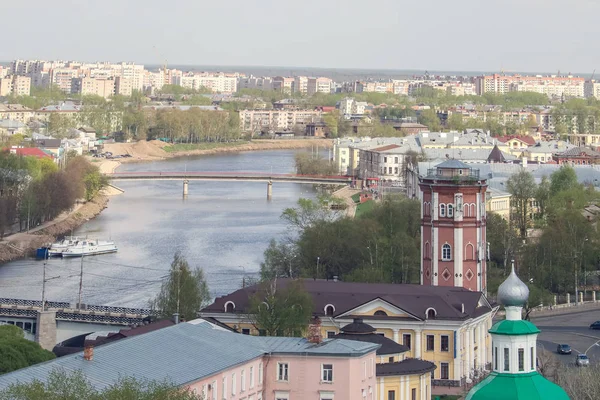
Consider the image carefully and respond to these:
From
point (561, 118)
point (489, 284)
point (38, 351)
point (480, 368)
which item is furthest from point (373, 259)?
point (561, 118)

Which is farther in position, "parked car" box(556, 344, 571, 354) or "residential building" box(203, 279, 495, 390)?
"parked car" box(556, 344, 571, 354)

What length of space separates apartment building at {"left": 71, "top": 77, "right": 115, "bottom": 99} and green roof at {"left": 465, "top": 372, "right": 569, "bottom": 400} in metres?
123

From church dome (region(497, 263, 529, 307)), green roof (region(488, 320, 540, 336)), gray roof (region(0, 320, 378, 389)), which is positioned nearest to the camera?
green roof (region(488, 320, 540, 336))

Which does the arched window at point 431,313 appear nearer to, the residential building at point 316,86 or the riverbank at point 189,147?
the riverbank at point 189,147

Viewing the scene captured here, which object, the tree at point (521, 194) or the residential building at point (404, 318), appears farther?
the tree at point (521, 194)

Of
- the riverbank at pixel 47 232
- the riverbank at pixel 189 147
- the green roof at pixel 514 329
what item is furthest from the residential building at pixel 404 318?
the riverbank at pixel 189 147

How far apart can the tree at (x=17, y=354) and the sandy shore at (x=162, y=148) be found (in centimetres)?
4924

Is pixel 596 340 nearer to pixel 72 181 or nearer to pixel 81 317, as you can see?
pixel 81 317

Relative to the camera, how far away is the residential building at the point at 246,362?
1630cm

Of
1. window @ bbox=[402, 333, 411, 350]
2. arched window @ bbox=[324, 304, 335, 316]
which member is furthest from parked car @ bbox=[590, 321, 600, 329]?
arched window @ bbox=[324, 304, 335, 316]

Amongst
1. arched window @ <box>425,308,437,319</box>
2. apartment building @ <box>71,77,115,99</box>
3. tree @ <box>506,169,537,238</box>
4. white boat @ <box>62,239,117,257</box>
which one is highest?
apartment building @ <box>71,77,115,99</box>

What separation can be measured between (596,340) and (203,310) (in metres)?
7.19

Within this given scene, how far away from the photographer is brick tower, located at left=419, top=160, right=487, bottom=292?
1032 inches

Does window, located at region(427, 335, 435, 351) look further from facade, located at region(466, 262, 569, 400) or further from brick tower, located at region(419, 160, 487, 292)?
facade, located at region(466, 262, 569, 400)
